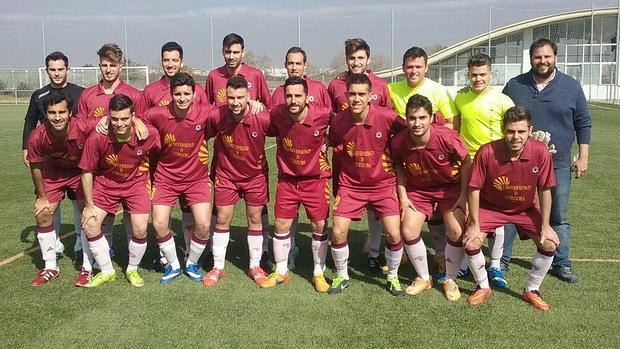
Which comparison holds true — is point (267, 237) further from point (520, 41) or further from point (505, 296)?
point (520, 41)

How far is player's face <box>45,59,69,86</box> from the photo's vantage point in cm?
535

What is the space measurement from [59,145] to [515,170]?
3.79m

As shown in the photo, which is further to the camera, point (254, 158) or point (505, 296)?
point (254, 158)

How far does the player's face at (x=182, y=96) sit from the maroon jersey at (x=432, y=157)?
177 cm

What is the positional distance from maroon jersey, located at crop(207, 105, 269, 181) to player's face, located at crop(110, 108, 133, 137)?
685 millimetres

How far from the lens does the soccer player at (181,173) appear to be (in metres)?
4.86

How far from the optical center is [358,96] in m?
4.44

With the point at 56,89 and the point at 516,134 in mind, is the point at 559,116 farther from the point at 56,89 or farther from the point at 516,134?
the point at 56,89

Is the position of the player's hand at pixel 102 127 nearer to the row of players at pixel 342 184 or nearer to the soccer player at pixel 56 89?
the row of players at pixel 342 184

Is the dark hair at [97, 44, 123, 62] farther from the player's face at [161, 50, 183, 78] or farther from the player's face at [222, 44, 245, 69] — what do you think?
the player's face at [222, 44, 245, 69]

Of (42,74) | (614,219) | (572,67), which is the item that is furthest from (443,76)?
(614,219)

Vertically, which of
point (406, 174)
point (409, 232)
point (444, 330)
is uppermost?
point (406, 174)

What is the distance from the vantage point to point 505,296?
4.43 metres

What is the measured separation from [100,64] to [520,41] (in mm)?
33640
